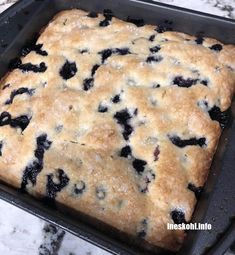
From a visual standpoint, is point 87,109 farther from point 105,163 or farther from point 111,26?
point 111,26

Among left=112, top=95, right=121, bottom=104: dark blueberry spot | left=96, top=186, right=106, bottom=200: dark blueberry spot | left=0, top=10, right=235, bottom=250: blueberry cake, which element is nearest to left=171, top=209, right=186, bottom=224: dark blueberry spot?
left=0, top=10, right=235, bottom=250: blueberry cake

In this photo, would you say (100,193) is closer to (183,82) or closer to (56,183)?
(56,183)

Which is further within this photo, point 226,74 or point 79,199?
point 226,74

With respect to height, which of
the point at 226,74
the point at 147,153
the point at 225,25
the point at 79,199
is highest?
the point at 225,25

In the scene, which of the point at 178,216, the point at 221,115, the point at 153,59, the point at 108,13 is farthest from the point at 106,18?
the point at 178,216

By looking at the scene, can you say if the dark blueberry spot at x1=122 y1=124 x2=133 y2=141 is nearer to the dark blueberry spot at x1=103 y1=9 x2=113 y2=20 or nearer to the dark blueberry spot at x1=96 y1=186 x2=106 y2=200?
the dark blueberry spot at x1=96 y1=186 x2=106 y2=200

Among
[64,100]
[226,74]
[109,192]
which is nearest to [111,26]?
[64,100]

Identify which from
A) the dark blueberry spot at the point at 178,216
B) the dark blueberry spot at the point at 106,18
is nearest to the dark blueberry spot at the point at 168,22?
the dark blueberry spot at the point at 106,18
